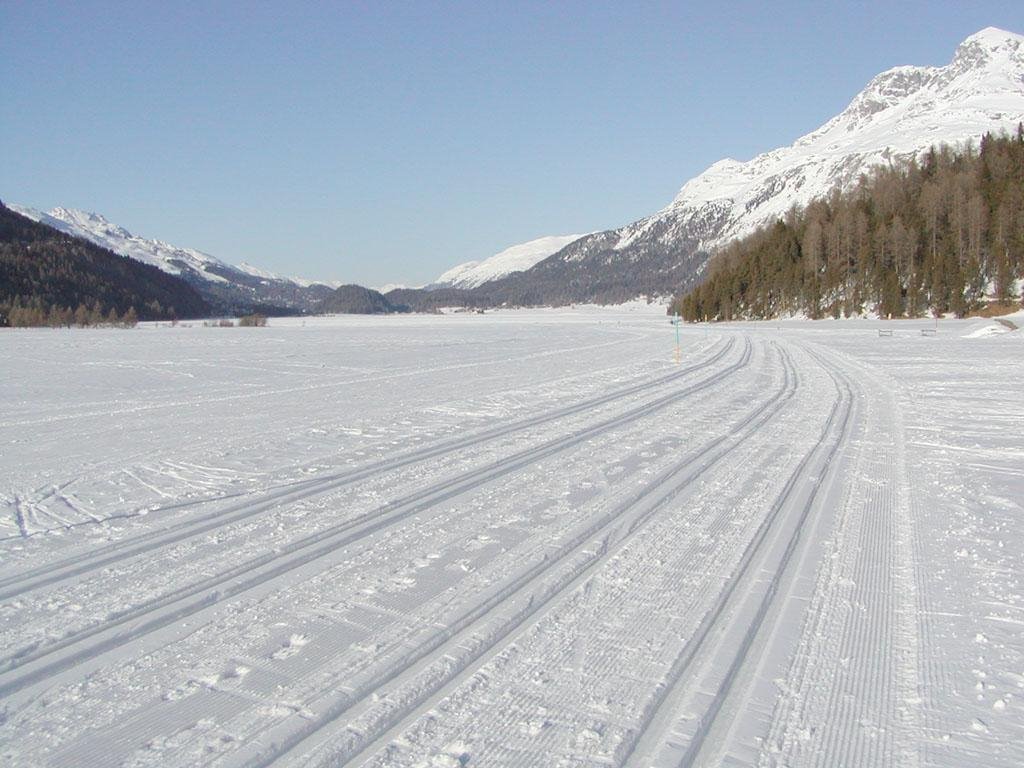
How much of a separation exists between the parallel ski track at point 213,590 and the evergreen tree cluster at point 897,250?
2878 inches

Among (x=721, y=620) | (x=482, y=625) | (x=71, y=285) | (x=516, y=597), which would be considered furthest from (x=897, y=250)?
(x=71, y=285)

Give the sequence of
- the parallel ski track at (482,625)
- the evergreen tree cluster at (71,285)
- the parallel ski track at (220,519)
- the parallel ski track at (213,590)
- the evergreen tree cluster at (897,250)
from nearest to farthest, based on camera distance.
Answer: the parallel ski track at (482,625)
the parallel ski track at (213,590)
the parallel ski track at (220,519)
the evergreen tree cluster at (897,250)
the evergreen tree cluster at (71,285)

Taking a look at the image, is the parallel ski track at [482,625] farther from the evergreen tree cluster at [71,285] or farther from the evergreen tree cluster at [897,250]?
the evergreen tree cluster at [71,285]

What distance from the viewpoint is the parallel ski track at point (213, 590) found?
4.00 meters

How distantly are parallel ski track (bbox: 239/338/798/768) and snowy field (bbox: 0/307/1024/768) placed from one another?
0.08 feet

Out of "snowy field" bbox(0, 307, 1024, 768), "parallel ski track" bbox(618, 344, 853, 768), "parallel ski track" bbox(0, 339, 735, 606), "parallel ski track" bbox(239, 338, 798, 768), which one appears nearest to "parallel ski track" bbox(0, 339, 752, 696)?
"snowy field" bbox(0, 307, 1024, 768)

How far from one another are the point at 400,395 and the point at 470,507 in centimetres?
974

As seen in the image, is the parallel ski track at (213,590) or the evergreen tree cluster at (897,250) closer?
the parallel ski track at (213,590)

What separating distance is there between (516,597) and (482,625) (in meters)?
→ 0.49

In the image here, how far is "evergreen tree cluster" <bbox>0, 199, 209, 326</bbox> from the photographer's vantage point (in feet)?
385

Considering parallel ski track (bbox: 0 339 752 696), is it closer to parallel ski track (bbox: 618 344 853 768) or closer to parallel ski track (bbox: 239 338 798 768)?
parallel ski track (bbox: 239 338 798 768)

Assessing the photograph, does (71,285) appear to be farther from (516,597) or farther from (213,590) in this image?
(516,597)

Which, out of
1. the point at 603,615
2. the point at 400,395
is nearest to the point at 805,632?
the point at 603,615

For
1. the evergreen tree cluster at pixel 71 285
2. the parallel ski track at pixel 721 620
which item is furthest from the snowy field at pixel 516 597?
the evergreen tree cluster at pixel 71 285
